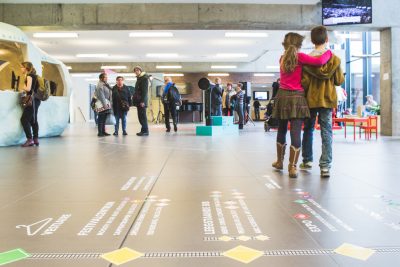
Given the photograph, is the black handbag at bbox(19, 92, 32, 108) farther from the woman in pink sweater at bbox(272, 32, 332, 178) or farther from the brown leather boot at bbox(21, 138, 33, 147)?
the woman in pink sweater at bbox(272, 32, 332, 178)

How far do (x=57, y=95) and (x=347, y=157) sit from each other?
910cm

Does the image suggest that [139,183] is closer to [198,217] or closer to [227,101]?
[198,217]

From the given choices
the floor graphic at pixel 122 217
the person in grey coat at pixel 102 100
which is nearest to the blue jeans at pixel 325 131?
the floor graphic at pixel 122 217

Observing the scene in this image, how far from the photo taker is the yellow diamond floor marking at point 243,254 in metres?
1.85

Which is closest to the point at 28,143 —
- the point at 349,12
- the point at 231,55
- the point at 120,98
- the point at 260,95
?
the point at 120,98

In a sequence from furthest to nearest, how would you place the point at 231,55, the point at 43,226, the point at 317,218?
1. the point at 231,55
2. the point at 317,218
3. the point at 43,226

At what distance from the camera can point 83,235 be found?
2.22 metres

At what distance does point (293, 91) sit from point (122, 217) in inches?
92.2

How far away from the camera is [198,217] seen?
2.59m

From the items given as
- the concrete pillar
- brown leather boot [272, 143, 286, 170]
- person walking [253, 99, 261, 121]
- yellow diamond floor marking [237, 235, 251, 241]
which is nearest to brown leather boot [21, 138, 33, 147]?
brown leather boot [272, 143, 286, 170]

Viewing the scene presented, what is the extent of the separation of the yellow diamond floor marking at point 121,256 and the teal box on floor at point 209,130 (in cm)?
966

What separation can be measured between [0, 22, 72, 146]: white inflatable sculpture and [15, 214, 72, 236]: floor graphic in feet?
21.0

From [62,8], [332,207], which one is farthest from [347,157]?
[62,8]

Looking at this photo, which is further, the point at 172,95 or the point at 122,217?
the point at 172,95
